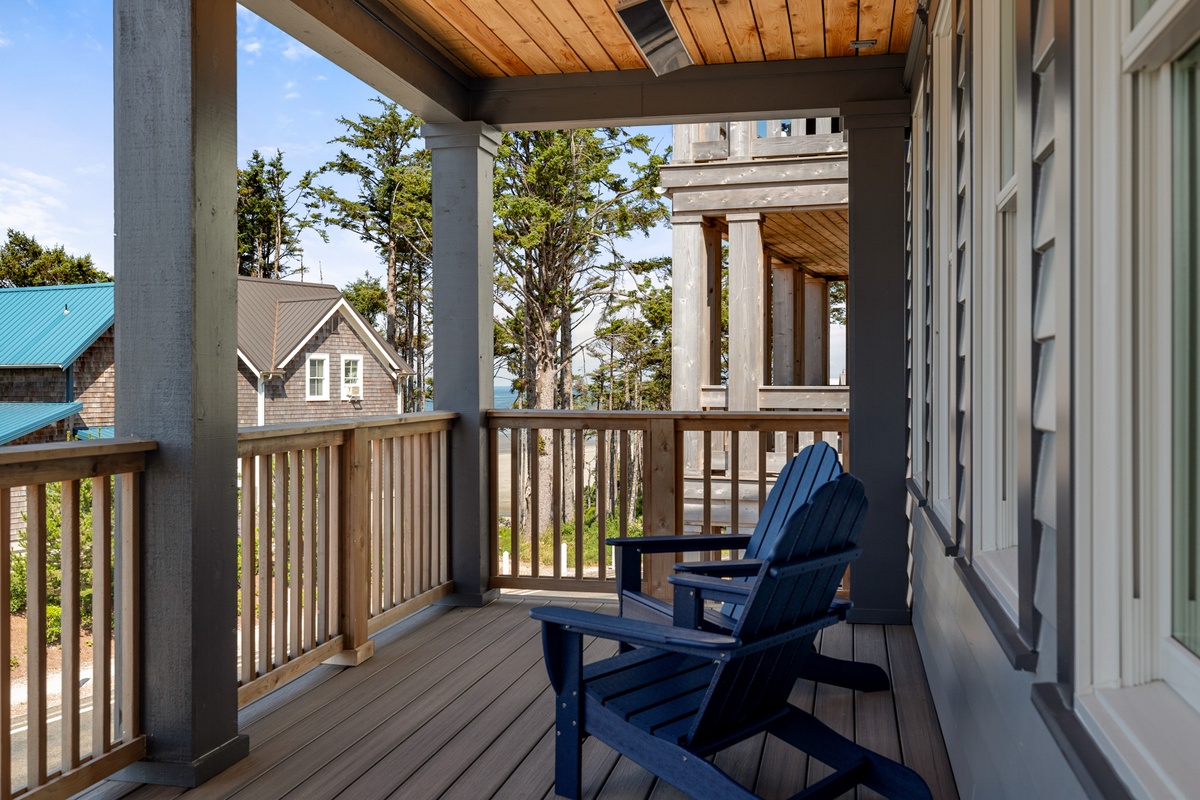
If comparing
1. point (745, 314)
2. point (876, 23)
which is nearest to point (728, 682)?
point (876, 23)

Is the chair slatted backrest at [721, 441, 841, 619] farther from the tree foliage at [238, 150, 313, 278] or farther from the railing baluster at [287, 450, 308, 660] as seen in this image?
the tree foliage at [238, 150, 313, 278]

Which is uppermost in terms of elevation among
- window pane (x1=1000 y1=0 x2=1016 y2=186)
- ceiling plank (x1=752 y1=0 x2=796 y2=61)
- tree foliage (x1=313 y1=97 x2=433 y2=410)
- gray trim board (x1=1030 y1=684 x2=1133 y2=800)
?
tree foliage (x1=313 y1=97 x2=433 y2=410)

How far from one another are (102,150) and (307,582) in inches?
1032

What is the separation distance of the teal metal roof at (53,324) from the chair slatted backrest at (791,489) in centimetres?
227

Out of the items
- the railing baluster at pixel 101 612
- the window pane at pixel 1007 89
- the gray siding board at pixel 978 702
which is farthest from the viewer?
the railing baluster at pixel 101 612

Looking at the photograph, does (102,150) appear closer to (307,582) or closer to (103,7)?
(103,7)

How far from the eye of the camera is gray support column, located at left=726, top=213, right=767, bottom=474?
7359 millimetres

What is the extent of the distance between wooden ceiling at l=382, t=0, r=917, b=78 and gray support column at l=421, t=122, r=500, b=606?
0.41 metres

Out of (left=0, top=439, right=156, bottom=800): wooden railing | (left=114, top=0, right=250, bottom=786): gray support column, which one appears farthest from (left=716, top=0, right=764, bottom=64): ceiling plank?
(left=0, top=439, right=156, bottom=800): wooden railing

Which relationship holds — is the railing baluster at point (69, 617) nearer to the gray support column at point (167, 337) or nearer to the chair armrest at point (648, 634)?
the gray support column at point (167, 337)

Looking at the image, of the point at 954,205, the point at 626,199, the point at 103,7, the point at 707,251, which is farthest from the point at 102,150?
the point at 954,205

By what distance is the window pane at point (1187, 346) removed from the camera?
1.03 metres

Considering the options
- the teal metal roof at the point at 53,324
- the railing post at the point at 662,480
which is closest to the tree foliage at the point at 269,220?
the teal metal roof at the point at 53,324

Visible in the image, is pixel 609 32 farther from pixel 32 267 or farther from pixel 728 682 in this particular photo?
pixel 32 267
